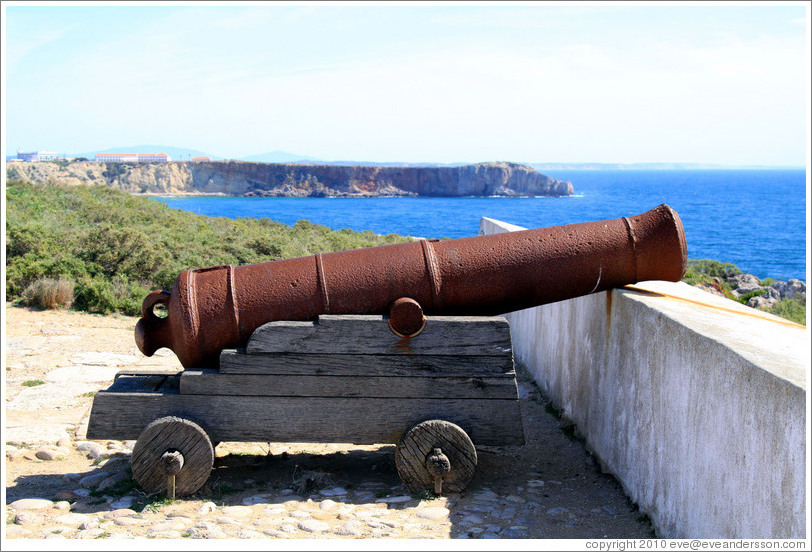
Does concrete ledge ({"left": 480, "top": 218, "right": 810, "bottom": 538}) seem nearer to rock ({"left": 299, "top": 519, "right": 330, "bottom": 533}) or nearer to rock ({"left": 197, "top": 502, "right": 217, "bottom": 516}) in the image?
rock ({"left": 299, "top": 519, "right": 330, "bottom": 533})

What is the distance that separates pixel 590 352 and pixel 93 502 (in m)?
3.12

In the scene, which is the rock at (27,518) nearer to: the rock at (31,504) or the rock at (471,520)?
the rock at (31,504)

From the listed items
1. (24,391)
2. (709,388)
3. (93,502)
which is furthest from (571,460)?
(24,391)

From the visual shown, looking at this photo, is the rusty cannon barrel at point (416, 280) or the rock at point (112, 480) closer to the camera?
the rusty cannon barrel at point (416, 280)

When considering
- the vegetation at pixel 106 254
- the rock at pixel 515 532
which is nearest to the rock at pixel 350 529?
the rock at pixel 515 532

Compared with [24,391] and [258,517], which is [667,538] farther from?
[24,391]

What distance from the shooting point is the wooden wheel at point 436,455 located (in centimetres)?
396

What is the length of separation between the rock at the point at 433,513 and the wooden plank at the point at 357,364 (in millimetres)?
690

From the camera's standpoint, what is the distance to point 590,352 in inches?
195

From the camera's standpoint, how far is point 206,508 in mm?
3871

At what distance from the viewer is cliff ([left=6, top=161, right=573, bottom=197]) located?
113 m

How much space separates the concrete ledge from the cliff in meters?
108

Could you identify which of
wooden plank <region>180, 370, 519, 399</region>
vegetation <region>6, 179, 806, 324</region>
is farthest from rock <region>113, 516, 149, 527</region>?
vegetation <region>6, 179, 806, 324</region>

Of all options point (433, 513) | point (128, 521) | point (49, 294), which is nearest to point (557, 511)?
point (433, 513)
